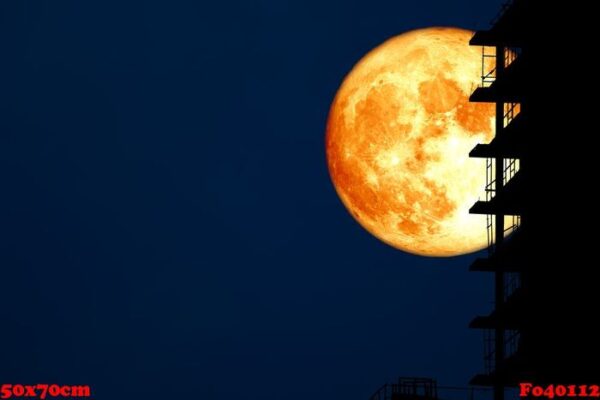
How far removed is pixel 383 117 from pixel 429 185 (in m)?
2.91

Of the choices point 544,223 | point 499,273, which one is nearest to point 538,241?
point 544,223

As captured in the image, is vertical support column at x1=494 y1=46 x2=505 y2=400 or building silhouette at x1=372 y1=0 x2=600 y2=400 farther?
vertical support column at x1=494 y1=46 x2=505 y2=400

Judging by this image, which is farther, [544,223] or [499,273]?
[499,273]

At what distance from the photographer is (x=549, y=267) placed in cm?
3956

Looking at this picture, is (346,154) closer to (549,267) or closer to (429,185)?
(429,185)

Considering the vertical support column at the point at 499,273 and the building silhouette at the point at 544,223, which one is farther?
the vertical support column at the point at 499,273

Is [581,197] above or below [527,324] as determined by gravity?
above

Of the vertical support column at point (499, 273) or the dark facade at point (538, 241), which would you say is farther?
the vertical support column at point (499, 273)

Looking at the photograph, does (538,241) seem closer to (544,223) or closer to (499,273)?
(544,223)

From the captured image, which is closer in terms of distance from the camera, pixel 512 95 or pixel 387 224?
pixel 512 95

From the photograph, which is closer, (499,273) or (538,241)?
(538,241)

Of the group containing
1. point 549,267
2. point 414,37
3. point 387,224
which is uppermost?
point 414,37

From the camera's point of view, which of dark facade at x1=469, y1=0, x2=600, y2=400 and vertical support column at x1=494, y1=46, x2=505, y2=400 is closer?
dark facade at x1=469, y1=0, x2=600, y2=400

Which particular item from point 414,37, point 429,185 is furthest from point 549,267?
point 414,37
